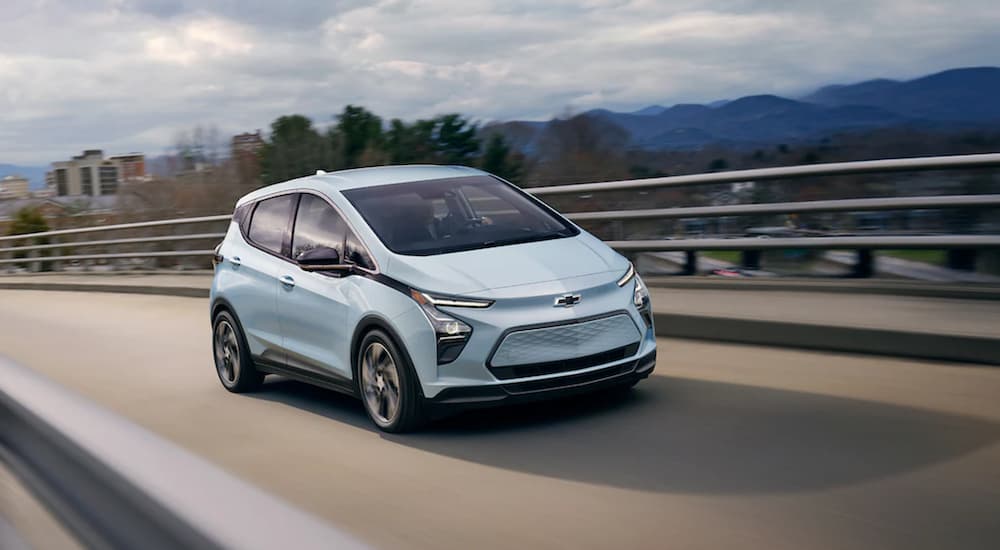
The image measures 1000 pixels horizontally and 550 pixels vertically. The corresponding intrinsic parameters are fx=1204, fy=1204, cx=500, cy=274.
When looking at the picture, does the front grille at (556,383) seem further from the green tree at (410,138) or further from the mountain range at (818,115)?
the green tree at (410,138)

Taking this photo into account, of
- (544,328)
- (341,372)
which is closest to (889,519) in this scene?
(544,328)

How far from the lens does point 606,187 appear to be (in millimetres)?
12328

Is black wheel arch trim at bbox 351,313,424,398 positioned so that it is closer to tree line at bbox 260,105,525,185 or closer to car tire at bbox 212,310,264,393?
car tire at bbox 212,310,264,393

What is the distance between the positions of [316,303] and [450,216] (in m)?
1.07

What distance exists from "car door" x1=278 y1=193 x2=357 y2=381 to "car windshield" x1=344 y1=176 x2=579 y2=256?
315 millimetres

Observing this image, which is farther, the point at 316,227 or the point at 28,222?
the point at 28,222

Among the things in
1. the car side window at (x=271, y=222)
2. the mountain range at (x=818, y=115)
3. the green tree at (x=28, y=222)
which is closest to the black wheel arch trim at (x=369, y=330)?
the car side window at (x=271, y=222)

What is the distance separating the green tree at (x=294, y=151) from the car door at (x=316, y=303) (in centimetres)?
4632

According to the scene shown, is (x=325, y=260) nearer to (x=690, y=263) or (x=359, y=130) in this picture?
(x=690, y=263)

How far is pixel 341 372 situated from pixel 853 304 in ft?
12.9

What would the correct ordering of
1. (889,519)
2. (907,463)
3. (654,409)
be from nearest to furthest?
(889,519), (907,463), (654,409)

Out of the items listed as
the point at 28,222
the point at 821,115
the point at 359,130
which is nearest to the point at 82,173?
the point at 359,130

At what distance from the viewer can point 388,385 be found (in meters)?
7.37

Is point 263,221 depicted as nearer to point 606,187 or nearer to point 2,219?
point 606,187
